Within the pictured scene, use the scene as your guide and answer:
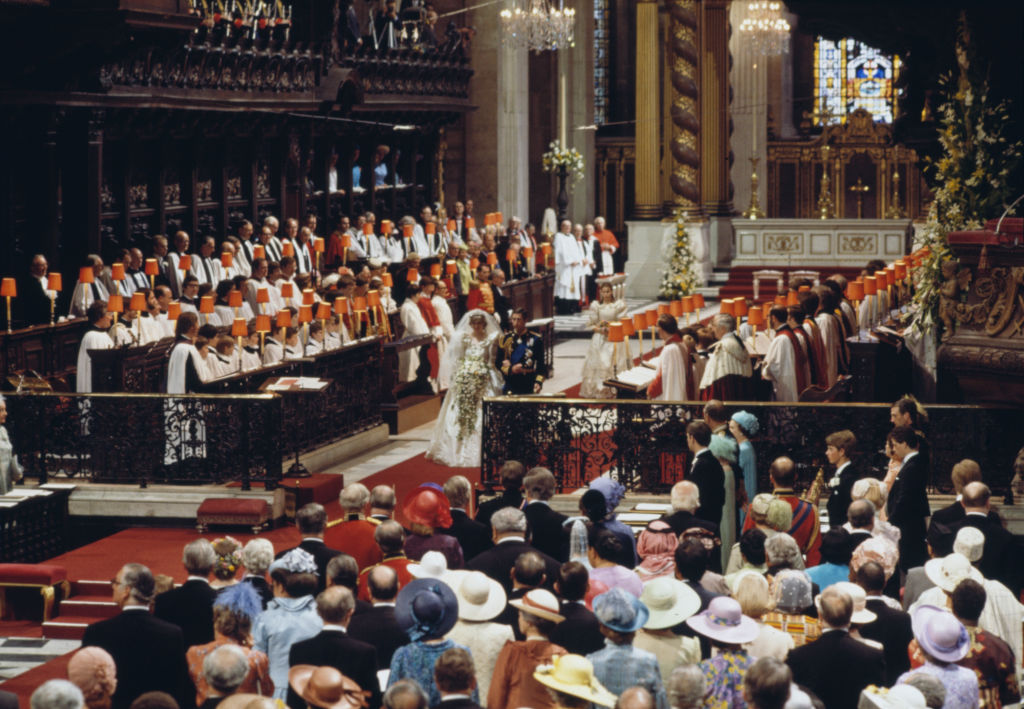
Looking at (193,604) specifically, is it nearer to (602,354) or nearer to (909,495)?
(909,495)

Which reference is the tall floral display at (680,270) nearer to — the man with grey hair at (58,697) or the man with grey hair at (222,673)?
the man with grey hair at (222,673)

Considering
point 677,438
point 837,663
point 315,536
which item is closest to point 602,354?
point 677,438

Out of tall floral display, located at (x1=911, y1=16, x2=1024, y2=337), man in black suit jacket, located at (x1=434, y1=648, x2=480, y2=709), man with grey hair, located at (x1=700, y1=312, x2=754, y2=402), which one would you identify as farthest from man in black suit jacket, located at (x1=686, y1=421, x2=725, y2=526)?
man in black suit jacket, located at (x1=434, y1=648, x2=480, y2=709)

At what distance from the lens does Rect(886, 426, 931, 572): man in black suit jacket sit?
10102 mm

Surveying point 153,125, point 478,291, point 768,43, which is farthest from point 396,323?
point 768,43

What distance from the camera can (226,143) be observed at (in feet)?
77.1

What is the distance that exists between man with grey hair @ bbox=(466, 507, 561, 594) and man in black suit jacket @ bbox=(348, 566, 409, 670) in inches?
30.9

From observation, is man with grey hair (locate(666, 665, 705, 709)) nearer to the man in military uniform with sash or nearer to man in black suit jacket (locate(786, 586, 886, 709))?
man in black suit jacket (locate(786, 586, 886, 709))

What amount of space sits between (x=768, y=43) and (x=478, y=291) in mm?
11635

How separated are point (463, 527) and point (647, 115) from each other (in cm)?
2163

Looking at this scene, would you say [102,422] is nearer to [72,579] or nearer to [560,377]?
[72,579]

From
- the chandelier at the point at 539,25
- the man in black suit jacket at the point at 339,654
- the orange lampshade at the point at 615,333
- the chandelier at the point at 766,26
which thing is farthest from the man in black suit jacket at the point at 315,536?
the chandelier at the point at 766,26

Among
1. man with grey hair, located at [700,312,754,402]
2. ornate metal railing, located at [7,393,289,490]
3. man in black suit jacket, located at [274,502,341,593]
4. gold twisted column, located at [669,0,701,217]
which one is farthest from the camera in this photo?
gold twisted column, located at [669,0,701,217]

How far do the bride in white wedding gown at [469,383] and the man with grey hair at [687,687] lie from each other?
353 inches
